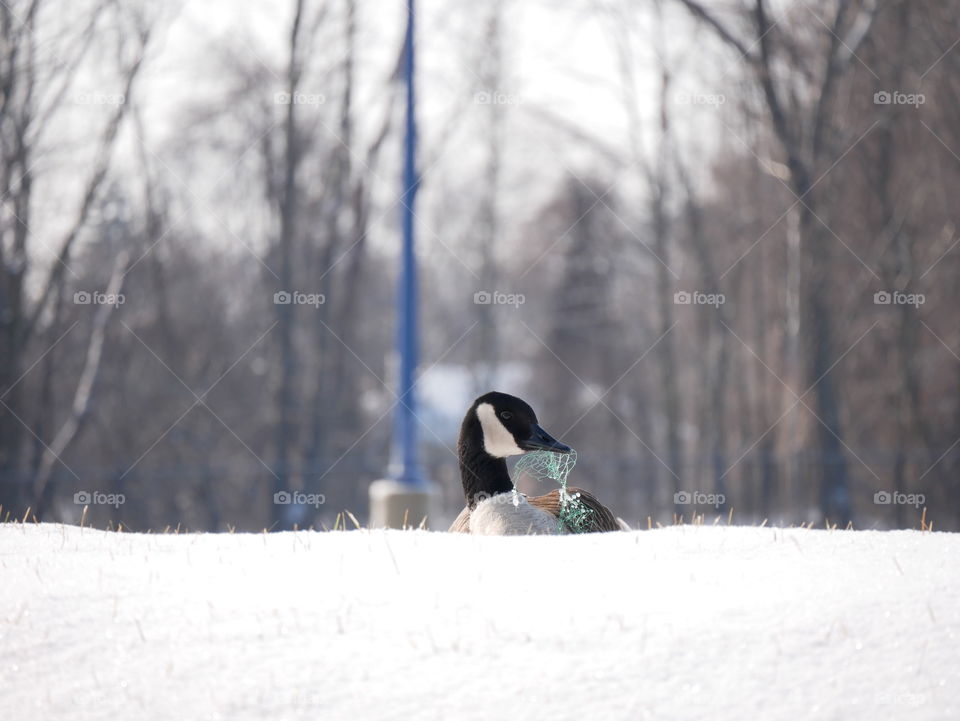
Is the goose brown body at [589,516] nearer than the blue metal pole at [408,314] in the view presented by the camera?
Yes

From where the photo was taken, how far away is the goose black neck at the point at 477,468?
616 cm

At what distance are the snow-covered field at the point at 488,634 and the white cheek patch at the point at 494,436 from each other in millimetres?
1340

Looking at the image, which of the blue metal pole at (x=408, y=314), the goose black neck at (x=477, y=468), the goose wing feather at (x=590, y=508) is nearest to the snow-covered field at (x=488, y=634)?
the goose wing feather at (x=590, y=508)

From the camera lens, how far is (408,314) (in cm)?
1178

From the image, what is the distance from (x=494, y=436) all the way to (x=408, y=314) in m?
5.80

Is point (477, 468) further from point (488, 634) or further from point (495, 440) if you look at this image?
point (488, 634)

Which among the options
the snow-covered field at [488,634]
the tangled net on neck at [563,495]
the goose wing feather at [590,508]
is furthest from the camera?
the goose wing feather at [590,508]

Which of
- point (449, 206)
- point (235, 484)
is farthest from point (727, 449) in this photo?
point (235, 484)

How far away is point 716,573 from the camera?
4.42 metres

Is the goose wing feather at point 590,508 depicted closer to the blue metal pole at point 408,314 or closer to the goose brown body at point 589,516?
the goose brown body at point 589,516

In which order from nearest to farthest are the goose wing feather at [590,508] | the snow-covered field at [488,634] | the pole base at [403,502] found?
the snow-covered field at [488,634] → the goose wing feather at [590,508] → the pole base at [403,502]

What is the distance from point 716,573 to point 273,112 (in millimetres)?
16435

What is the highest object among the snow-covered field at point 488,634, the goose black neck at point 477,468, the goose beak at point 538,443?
the goose beak at point 538,443

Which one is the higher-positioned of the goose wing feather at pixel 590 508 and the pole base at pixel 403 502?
the goose wing feather at pixel 590 508
